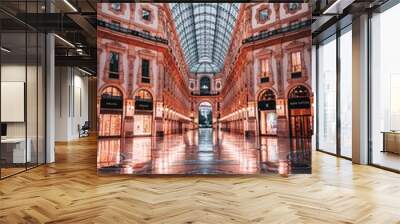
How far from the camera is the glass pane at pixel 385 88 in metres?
7.71

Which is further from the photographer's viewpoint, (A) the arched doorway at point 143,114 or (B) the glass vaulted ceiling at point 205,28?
(B) the glass vaulted ceiling at point 205,28

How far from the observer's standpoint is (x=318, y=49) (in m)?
11.6

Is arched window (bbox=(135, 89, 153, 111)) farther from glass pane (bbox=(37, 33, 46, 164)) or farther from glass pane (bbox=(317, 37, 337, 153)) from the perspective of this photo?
glass pane (bbox=(317, 37, 337, 153))

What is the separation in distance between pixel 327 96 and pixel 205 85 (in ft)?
19.0

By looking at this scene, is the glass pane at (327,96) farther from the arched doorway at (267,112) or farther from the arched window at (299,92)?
the arched doorway at (267,112)

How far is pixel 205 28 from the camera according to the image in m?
7.01

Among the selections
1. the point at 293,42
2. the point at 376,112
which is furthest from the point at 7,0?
the point at 376,112

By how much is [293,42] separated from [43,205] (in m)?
5.17

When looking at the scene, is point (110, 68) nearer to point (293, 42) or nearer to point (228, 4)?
point (228, 4)

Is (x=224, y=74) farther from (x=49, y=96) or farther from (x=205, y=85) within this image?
(x=49, y=96)

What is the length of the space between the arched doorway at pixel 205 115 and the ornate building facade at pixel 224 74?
0.13 metres

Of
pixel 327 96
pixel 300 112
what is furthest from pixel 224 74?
pixel 327 96

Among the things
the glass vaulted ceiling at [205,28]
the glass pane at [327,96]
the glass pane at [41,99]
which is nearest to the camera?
the glass vaulted ceiling at [205,28]

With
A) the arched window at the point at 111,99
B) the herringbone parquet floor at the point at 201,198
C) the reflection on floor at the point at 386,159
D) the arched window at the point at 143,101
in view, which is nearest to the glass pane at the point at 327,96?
the reflection on floor at the point at 386,159
